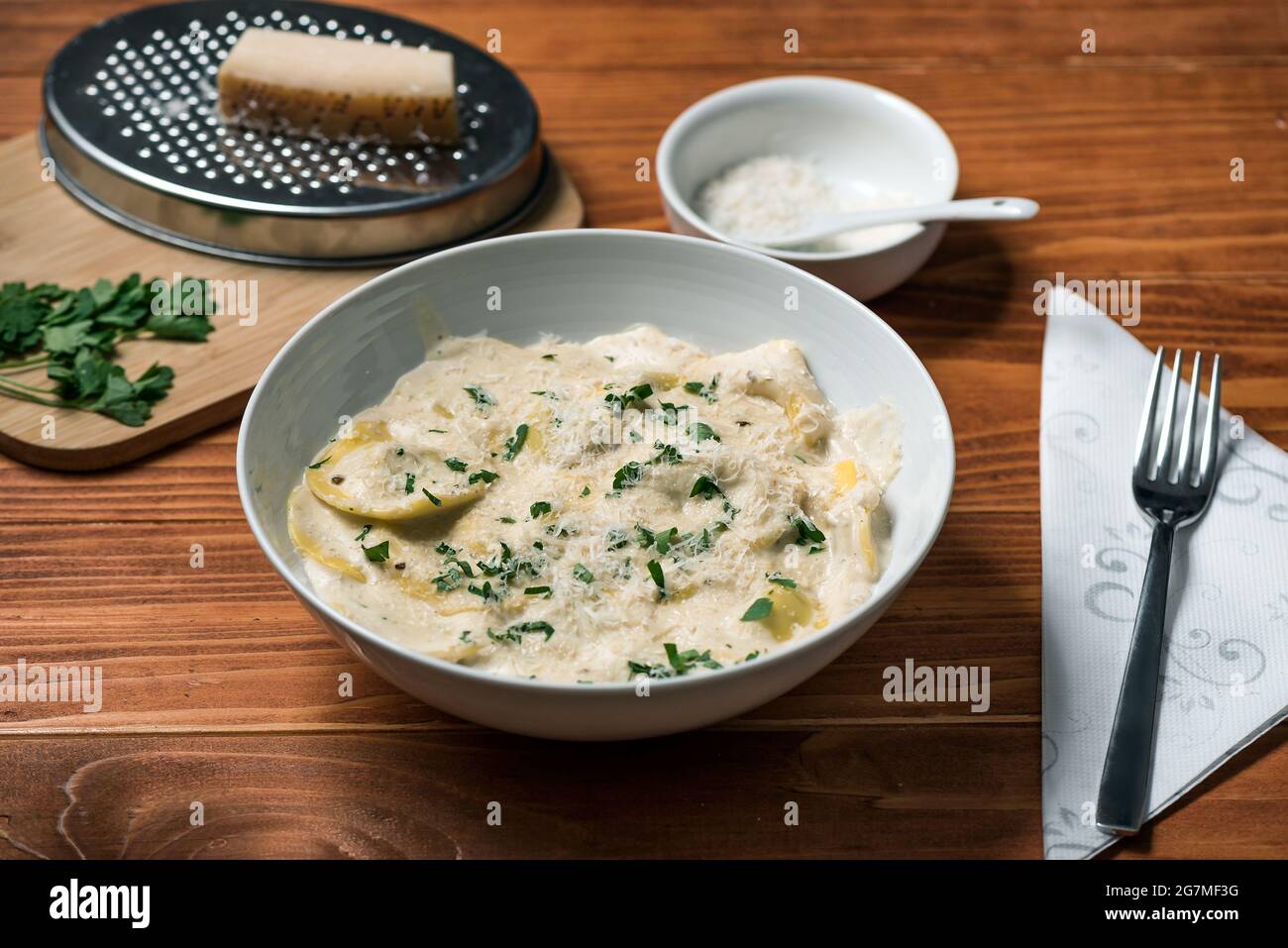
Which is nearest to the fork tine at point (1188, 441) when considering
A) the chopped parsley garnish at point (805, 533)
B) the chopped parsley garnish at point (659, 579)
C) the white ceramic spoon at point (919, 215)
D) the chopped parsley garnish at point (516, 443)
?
the white ceramic spoon at point (919, 215)

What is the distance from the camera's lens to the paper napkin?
158 cm

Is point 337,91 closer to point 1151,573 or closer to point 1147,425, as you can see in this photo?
point 1147,425

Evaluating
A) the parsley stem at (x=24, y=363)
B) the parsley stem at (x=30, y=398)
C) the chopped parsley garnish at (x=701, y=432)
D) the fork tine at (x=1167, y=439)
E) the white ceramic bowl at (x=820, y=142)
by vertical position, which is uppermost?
the white ceramic bowl at (x=820, y=142)

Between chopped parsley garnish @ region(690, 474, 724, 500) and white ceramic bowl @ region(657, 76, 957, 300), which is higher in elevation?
white ceramic bowl @ region(657, 76, 957, 300)

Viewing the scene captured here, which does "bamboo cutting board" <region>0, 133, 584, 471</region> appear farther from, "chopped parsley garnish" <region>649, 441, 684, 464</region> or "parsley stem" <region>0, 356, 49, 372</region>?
"chopped parsley garnish" <region>649, 441, 684, 464</region>

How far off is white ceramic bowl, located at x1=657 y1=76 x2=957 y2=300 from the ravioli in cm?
58

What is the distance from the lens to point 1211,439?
6.37 feet

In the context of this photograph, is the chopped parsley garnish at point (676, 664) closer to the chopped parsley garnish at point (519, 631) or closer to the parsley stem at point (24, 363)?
the chopped parsley garnish at point (519, 631)

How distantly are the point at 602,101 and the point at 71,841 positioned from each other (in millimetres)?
1977

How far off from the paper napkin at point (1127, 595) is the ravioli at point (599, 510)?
33cm

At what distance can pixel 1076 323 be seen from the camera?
2262 mm

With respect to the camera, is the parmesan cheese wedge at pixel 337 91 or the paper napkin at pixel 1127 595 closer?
the paper napkin at pixel 1127 595

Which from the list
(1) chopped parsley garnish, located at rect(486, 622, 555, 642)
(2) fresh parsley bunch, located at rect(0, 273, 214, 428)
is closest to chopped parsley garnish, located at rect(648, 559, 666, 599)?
(1) chopped parsley garnish, located at rect(486, 622, 555, 642)

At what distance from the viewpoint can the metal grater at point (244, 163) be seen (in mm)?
2324
